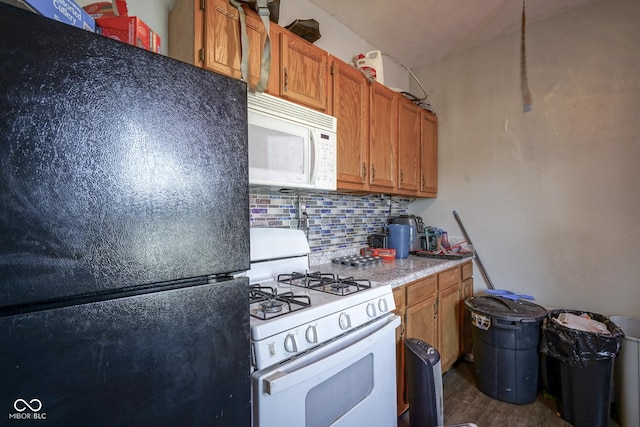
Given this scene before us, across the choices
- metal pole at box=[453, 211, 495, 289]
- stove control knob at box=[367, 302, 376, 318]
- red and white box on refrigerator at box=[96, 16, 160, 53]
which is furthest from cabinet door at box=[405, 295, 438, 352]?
red and white box on refrigerator at box=[96, 16, 160, 53]

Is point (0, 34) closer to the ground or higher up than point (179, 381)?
higher up

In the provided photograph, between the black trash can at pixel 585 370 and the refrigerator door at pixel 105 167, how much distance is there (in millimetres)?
2131

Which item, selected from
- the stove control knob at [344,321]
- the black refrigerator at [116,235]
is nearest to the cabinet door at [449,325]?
the stove control knob at [344,321]

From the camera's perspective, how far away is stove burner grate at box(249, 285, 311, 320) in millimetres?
1058

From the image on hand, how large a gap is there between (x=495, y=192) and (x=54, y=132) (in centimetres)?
297

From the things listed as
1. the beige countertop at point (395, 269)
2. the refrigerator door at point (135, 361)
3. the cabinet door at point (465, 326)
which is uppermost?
the refrigerator door at point (135, 361)

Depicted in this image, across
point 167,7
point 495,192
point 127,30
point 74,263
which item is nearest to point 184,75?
point 74,263

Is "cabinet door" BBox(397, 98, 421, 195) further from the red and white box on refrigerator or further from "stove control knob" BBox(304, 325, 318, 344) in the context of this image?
the red and white box on refrigerator

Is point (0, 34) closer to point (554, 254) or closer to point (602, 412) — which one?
point (602, 412)

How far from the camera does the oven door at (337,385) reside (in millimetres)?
920

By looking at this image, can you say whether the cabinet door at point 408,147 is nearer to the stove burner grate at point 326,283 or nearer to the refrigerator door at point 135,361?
the stove burner grate at point 326,283

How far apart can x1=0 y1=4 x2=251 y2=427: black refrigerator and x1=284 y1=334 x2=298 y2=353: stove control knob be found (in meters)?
→ 0.31

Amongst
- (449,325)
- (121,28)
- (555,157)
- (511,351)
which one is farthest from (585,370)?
(121,28)

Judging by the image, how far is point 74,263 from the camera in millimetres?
477
